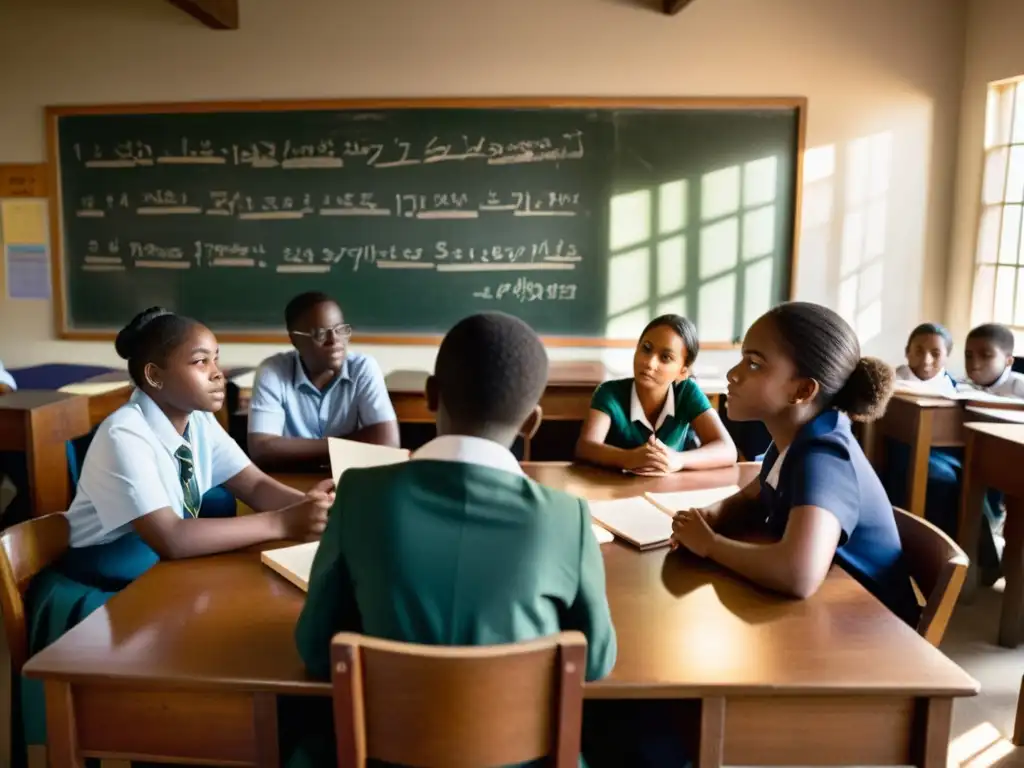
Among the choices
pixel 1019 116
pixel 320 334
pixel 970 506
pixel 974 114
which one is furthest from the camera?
pixel 974 114

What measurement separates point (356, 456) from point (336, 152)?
2.85 meters

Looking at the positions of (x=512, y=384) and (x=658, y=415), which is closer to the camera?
(x=512, y=384)

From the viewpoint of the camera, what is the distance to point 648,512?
1.60 meters

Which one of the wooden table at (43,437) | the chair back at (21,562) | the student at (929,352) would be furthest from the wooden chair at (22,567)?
the student at (929,352)

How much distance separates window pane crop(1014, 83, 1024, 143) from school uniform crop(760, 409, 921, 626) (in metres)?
3.23

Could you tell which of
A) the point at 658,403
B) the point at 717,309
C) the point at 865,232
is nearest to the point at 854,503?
the point at 658,403

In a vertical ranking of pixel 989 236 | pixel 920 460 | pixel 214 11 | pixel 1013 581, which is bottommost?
pixel 1013 581

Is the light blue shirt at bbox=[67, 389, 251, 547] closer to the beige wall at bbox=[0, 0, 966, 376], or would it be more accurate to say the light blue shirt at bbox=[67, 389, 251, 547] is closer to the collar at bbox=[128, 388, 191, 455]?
the collar at bbox=[128, 388, 191, 455]

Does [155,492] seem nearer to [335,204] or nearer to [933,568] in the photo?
[933,568]

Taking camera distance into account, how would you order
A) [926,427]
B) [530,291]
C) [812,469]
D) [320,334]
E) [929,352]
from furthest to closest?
[530,291], [929,352], [926,427], [320,334], [812,469]

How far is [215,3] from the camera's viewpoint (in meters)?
3.81

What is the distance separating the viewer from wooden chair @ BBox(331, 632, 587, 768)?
2.68 ft

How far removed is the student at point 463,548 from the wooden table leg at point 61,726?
0.98ft

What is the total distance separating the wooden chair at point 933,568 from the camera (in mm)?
1200
